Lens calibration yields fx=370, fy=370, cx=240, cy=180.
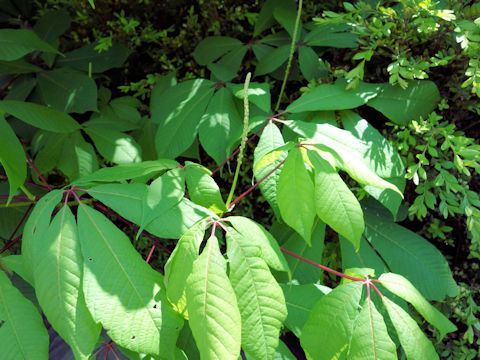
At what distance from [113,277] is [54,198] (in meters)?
0.25

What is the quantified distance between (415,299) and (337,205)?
25 cm

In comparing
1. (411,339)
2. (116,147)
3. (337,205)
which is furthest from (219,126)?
(411,339)

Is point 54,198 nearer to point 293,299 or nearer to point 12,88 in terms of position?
point 293,299

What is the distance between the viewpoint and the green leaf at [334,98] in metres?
0.99

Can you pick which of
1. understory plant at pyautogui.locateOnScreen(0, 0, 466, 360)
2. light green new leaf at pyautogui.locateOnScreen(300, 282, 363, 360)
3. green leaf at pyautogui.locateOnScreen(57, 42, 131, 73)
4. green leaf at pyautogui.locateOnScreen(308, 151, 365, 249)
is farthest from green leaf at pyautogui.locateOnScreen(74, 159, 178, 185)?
green leaf at pyautogui.locateOnScreen(57, 42, 131, 73)

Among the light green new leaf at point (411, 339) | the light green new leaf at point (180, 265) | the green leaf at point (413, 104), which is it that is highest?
the green leaf at point (413, 104)

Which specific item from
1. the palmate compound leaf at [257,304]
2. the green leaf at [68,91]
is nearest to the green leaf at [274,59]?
the green leaf at [68,91]

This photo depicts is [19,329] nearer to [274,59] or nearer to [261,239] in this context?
[261,239]

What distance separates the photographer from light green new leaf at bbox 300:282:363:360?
711mm

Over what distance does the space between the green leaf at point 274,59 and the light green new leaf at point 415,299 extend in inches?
29.6

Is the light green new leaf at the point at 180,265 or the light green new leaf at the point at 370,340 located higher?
the light green new leaf at the point at 180,265

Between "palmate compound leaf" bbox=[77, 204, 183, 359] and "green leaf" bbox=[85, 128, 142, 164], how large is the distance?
0.50 meters

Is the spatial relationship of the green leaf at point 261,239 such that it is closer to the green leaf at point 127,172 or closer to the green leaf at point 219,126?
the green leaf at point 127,172

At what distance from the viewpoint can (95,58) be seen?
4.94 ft
